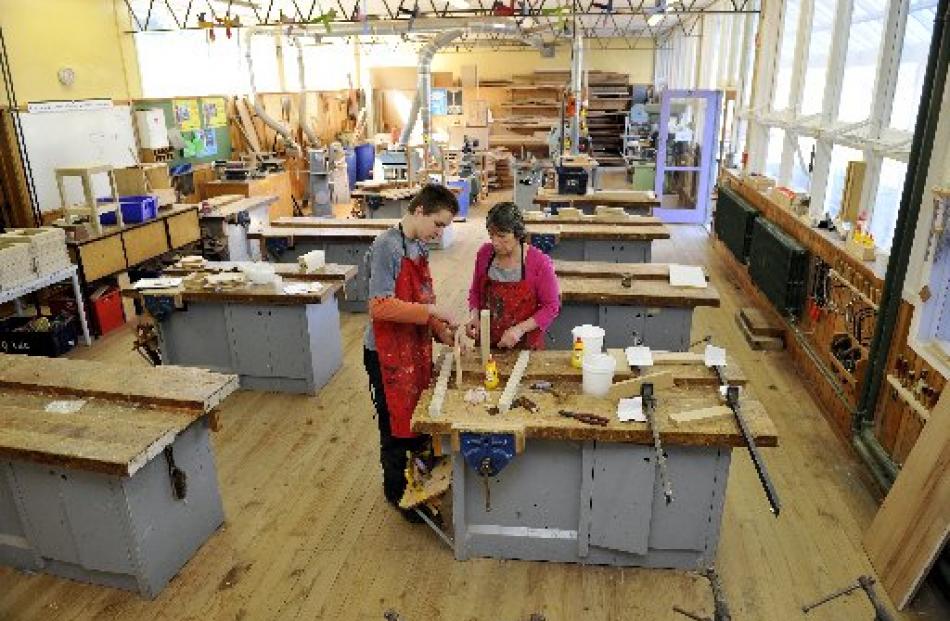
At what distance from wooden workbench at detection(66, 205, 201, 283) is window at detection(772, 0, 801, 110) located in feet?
23.3

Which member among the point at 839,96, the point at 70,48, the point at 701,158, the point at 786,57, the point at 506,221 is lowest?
the point at 701,158

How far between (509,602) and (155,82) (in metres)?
10.3

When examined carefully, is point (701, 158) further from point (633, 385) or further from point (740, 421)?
point (740, 421)

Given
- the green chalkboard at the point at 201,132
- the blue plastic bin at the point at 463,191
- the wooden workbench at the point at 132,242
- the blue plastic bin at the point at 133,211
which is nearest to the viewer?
the wooden workbench at the point at 132,242

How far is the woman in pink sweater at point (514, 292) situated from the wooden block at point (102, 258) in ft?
15.0

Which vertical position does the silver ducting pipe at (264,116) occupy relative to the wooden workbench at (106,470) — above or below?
above

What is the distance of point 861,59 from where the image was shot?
5.53 metres

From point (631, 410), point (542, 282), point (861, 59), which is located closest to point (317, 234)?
point (542, 282)

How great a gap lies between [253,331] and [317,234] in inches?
82.0

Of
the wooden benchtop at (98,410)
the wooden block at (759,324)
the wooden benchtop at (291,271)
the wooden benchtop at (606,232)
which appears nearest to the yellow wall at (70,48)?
the wooden benchtop at (291,271)

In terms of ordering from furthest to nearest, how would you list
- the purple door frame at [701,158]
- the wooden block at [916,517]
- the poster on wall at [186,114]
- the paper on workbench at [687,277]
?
the purple door frame at [701,158], the poster on wall at [186,114], the paper on workbench at [687,277], the wooden block at [916,517]

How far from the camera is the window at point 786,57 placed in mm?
7398

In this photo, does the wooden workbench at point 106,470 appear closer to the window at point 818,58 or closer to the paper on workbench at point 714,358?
the paper on workbench at point 714,358

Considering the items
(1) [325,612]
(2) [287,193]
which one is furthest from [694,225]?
(1) [325,612]
